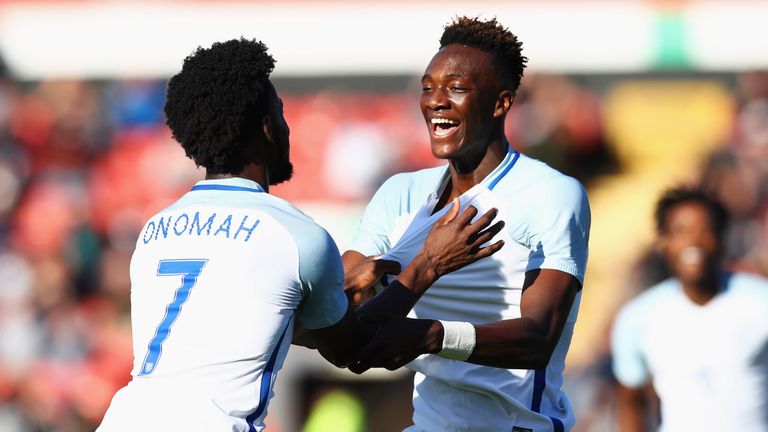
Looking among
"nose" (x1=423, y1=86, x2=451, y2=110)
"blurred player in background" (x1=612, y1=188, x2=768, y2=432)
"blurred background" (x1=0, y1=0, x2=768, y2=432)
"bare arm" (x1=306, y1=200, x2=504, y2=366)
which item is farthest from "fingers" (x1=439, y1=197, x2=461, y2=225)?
"blurred background" (x1=0, y1=0, x2=768, y2=432)

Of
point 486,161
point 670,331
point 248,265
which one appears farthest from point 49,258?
point 248,265

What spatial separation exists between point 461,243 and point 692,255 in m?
3.32

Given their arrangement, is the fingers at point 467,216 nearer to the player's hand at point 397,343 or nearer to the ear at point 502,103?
the player's hand at point 397,343

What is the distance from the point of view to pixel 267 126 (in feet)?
13.3

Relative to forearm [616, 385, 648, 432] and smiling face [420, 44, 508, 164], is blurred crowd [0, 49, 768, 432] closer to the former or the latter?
forearm [616, 385, 648, 432]

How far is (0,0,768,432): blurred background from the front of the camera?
11.2 metres

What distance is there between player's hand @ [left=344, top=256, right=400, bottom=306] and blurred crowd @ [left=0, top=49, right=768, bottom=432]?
6482 mm

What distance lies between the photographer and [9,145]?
1413 centimetres

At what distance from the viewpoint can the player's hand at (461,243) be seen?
4.36 metres

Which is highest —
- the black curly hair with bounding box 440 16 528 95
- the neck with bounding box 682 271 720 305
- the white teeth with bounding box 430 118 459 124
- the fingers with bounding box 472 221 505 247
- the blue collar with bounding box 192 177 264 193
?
the black curly hair with bounding box 440 16 528 95

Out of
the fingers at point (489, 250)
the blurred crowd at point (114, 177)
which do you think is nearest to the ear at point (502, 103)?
the fingers at point (489, 250)

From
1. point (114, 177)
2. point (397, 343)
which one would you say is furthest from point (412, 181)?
point (114, 177)

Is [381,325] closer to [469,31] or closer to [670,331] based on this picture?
[469,31]

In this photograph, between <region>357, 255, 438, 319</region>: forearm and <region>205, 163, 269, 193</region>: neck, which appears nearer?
<region>205, 163, 269, 193</region>: neck
